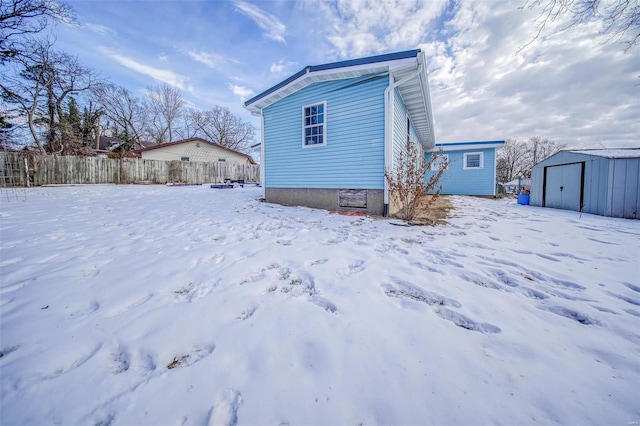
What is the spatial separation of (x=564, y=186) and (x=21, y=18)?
24127mm

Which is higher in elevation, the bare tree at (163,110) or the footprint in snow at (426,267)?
the bare tree at (163,110)

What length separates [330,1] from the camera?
6.71 meters

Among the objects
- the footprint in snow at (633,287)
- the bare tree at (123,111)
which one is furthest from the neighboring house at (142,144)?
the footprint in snow at (633,287)

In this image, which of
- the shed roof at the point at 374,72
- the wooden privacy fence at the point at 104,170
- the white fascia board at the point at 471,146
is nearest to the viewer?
the shed roof at the point at 374,72

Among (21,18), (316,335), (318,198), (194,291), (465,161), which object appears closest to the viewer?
Result: (316,335)

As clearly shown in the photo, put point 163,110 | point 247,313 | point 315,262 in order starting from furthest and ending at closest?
point 163,110 → point 315,262 → point 247,313

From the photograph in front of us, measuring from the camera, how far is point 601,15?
10.6 feet

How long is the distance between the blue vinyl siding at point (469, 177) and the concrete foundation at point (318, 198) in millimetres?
8786

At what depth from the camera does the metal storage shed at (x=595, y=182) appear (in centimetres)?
578

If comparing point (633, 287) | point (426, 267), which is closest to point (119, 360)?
point (426, 267)

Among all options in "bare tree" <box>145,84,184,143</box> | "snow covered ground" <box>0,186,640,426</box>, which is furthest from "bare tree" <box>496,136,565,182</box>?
"bare tree" <box>145,84,184,143</box>

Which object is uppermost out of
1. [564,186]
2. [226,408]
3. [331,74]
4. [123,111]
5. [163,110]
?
[163,110]

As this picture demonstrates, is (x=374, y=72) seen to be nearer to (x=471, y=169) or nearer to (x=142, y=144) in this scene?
(x=471, y=169)

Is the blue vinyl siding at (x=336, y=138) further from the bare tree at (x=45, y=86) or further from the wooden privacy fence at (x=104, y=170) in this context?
the bare tree at (x=45, y=86)
